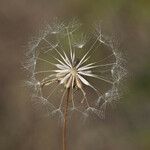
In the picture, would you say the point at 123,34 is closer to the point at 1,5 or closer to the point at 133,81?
the point at 133,81

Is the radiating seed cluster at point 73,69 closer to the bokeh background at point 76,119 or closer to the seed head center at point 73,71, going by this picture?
the seed head center at point 73,71

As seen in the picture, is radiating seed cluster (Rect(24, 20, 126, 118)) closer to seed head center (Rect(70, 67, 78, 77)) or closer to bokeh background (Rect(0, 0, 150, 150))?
seed head center (Rect(70, 67, 78, 77))

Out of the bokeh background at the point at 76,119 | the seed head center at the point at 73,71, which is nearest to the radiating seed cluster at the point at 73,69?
the seed head center at the point at 73,71

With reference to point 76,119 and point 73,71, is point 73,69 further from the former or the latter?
point 76,119

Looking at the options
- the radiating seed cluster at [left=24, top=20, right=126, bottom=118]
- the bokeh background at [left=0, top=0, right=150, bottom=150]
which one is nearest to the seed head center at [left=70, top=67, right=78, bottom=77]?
the radiating seed cluster at [left=24, top=20, right=126, bottom=118]

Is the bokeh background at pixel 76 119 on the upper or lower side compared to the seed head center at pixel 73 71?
upper

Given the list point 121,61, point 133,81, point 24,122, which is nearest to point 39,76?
point 24,122
